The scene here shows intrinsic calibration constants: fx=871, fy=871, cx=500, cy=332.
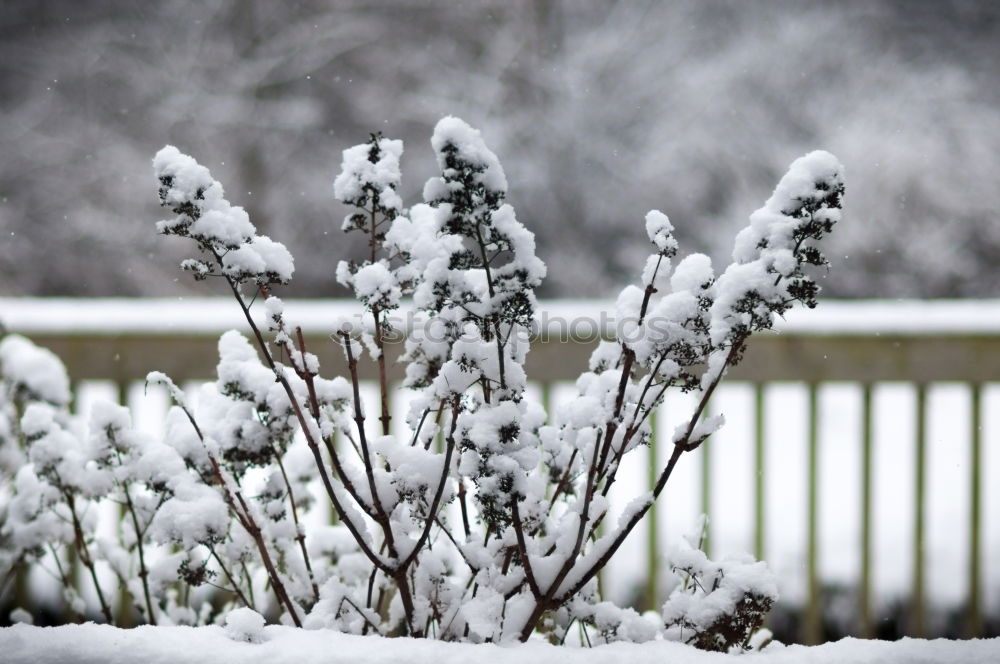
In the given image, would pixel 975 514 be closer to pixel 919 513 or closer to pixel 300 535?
pixel 919 513

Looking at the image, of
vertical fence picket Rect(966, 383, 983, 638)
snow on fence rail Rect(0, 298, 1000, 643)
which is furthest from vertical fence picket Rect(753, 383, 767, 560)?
vertical fence picket Rect(966, 383, 983, 638)

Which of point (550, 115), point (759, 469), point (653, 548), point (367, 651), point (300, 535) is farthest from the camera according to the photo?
point (550, 115)

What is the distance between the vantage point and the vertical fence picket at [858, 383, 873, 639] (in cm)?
249

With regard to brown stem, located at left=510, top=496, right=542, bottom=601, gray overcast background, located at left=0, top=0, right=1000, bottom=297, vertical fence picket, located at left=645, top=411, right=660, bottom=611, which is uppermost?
gray overcast background, located at left=0, top=0, right=1000, bottom=297

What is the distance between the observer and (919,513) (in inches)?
98.7

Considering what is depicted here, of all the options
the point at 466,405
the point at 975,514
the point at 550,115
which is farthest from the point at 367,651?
the point at 550,115

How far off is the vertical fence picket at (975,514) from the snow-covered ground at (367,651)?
1.67 meters

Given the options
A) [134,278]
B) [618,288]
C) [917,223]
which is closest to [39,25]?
[134,278]

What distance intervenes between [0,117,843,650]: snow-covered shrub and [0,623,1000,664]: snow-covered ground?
0.18 ft

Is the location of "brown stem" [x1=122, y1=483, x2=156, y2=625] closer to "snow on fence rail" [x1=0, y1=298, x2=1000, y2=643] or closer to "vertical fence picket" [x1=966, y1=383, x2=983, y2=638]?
"snow on fence rail" [x1=0, y1=298, x2=1000, y2=643]

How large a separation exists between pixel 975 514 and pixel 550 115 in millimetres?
6598

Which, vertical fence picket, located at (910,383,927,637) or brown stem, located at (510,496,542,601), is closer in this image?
brown stem, located at (510,496,542,601)

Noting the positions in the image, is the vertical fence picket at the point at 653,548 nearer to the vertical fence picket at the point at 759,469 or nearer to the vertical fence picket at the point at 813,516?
the vertical fence picket at the point at 759,469

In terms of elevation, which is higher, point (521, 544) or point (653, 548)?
point (521, 544)
